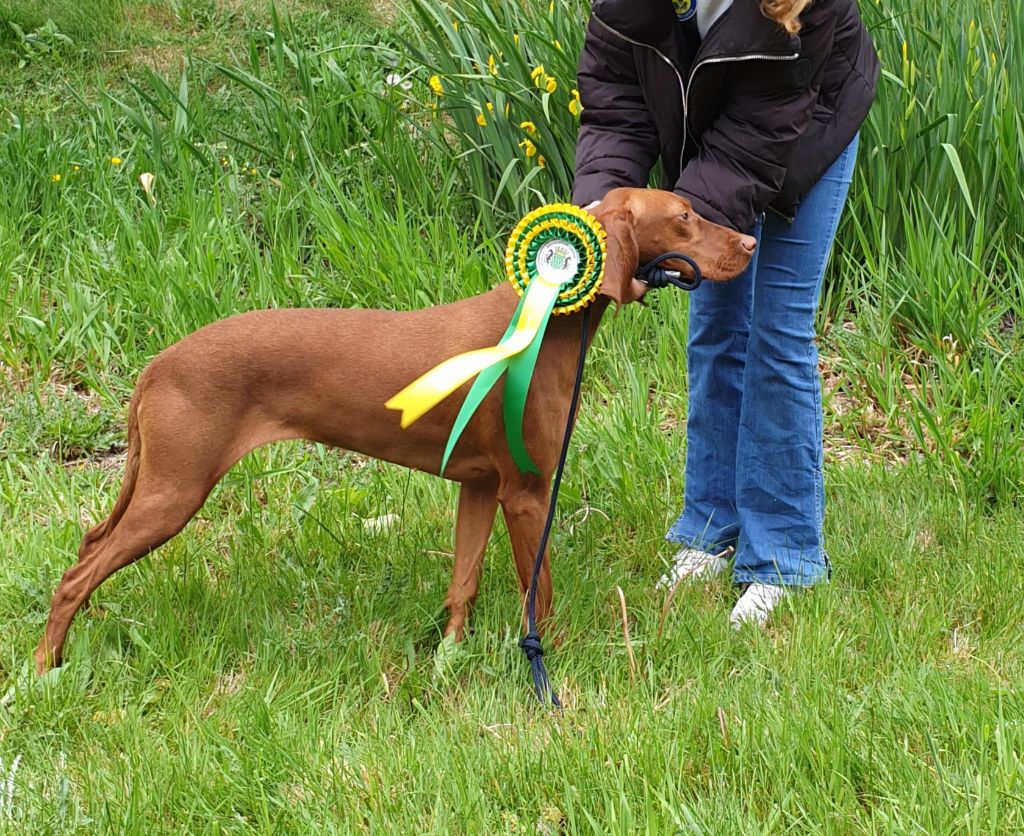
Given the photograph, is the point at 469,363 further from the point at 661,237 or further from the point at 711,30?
the point at 711,30

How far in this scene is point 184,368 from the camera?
284 cm

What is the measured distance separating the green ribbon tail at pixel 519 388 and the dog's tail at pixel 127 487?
95 cm

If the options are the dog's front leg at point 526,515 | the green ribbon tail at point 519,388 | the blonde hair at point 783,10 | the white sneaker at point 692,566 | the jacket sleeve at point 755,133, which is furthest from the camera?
the white sneaker at point 692,566

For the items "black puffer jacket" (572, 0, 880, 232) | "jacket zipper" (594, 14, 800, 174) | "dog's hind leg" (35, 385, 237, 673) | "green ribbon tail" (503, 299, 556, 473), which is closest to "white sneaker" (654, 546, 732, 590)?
"green ribbon tail" (503, 299, 556, 473)

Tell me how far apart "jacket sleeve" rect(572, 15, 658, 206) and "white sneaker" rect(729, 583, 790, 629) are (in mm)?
1215

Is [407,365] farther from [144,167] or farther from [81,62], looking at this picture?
[81,62]

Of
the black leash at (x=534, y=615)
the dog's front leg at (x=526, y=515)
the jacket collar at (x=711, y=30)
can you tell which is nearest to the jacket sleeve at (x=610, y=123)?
the jacket collar at (x=711, y=30)

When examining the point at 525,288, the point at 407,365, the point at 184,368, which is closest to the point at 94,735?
the point at 184,368

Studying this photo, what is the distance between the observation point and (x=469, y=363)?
8.52ft

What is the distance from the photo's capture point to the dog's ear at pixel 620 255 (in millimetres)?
2795

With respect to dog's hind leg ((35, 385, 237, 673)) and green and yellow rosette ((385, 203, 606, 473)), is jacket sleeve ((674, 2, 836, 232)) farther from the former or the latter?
dog's hind leg ((35, 385, 237, 673))

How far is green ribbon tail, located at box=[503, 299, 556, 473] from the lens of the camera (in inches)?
107

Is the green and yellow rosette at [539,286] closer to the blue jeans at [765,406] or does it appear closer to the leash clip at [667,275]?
the leash clip at [667,275]

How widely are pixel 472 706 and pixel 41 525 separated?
1.69 metres
